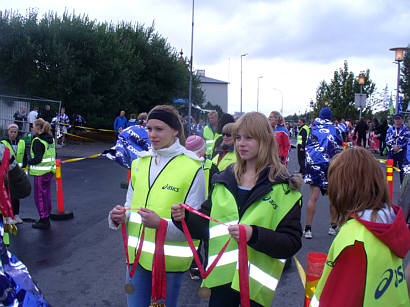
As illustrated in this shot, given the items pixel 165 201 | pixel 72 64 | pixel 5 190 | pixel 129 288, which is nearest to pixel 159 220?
pixel 165 201

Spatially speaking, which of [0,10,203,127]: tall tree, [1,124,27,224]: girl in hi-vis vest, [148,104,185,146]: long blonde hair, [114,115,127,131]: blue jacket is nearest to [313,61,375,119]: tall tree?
[0,10,203,127]: tall tree

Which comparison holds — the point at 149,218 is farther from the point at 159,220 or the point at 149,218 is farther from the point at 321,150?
the point at 321,150

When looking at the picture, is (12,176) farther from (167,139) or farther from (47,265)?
(47,265)

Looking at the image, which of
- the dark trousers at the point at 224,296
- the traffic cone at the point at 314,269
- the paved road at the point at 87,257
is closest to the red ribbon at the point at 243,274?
the dark trousers at the point at 224,296

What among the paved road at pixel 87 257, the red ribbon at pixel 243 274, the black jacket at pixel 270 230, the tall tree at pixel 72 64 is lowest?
the paved road at pixel 87 257

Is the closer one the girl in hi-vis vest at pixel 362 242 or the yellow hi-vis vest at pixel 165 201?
the girl in hi-vis vest at pixel 362 242

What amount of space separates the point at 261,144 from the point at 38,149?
5.49 meters

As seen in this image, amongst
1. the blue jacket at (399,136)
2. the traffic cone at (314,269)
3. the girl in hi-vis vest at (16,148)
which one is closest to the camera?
the traffic cone at (314,269)

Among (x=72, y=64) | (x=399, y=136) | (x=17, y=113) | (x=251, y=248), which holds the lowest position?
(x=251, y=248)

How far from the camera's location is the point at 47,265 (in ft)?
17.0

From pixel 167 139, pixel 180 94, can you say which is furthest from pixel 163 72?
pixel 167 139

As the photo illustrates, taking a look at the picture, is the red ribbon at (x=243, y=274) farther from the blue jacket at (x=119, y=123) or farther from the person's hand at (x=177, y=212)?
the blue jacket at (x=119, y=123)

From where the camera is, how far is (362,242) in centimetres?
180

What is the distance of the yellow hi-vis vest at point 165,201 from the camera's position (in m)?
2.67
